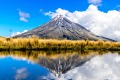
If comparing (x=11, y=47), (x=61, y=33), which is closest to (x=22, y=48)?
(x=11, y=47)

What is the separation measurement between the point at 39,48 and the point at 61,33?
412 feet

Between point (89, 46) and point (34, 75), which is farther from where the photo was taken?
point (89, 46)

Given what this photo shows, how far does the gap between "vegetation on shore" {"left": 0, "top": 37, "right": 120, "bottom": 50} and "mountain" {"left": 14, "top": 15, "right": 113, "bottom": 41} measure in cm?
10540

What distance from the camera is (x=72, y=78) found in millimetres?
16375

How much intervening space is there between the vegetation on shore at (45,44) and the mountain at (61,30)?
346 ft

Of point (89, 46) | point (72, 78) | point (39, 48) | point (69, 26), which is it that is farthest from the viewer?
point (69, 26)

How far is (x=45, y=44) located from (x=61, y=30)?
129675 mm

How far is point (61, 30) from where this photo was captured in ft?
560

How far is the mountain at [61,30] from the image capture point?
160m

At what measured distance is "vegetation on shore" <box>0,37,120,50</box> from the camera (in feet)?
121

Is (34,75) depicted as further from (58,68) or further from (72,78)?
(58,68)

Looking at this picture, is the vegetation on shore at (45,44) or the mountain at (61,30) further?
the mountain at (61,30)

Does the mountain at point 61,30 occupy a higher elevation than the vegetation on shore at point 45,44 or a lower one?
higher

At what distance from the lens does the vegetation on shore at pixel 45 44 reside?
1448 inches
